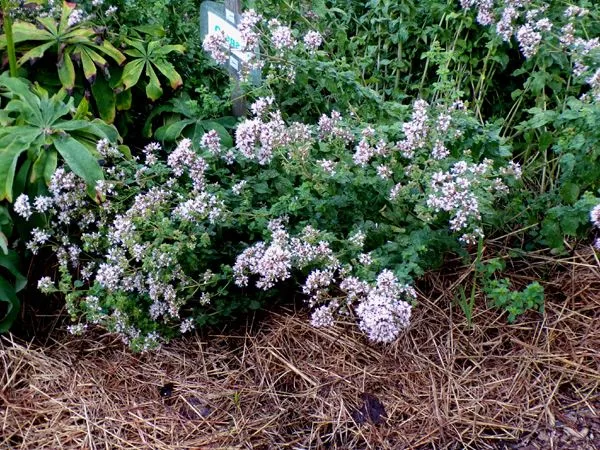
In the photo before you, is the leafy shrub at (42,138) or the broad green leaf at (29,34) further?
the broad green leaf at (29,34)

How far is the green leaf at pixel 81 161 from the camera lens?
279 centimetres

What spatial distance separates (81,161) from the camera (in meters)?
2.83

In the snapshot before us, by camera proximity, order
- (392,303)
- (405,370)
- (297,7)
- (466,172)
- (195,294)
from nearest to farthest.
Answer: (392,303) < (466,172) < (405,370) < (195,294) < (297,7)

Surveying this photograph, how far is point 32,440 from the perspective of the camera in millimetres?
2559

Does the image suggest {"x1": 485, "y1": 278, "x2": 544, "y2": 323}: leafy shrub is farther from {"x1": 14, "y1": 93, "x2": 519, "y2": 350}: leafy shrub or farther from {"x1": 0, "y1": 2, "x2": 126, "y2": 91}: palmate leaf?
{"x1": 0, "y1": 2, "x2": 126, "y2": 91}: palmate leaf

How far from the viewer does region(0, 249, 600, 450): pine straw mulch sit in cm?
247

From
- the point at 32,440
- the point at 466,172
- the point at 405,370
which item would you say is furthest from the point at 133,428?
the point at 466,172

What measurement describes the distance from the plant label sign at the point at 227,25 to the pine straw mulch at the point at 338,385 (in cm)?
116

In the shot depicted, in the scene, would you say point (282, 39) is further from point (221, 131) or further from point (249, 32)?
point (221, 131)

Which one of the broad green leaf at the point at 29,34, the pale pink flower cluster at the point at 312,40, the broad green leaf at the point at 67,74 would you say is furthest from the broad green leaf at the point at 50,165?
the pale pink flower cluster at the point at 312,40

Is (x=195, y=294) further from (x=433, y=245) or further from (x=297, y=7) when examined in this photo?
(x=297, y=7)

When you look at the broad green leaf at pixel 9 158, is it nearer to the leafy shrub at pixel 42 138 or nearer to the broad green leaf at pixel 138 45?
the leafy shrub at pixel 42 138

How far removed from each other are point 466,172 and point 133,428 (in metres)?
1.43

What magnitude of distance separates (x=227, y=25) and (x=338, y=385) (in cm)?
167
